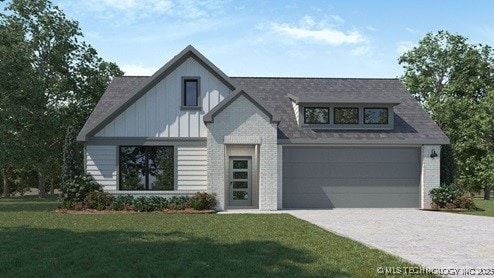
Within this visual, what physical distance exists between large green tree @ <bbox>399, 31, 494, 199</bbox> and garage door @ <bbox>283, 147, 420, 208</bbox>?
55.2ft

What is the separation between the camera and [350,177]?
22.8 meters

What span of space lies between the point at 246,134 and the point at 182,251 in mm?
11685

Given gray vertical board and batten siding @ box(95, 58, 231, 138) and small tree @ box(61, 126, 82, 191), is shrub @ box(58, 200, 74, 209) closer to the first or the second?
small tree @ box(61, 126, 82, 191)

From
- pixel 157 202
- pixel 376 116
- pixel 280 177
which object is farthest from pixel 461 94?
pixel 157 202

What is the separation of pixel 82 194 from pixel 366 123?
1377cm

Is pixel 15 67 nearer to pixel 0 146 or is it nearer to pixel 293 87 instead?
pixel 0 146

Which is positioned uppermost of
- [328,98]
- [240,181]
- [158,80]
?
[158,80]

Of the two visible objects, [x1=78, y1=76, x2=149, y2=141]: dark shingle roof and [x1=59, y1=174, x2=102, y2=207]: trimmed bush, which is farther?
[x1=78, y1=76, x2=149, y2=141]: dark shingle roof

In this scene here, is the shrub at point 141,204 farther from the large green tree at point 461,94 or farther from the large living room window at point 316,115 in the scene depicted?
the large green tree at point 461,94

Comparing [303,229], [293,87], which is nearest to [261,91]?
[293,87]

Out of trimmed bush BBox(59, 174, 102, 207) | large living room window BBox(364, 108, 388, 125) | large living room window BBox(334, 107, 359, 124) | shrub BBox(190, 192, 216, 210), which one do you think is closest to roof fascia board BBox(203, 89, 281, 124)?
shrub BBox(190, 192, 216, 210)

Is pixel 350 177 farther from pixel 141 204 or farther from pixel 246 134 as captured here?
pixel 141 204

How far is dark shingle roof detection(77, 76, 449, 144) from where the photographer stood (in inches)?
889

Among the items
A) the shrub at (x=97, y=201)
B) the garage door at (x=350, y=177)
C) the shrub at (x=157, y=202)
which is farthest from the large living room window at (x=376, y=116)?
the shrub at (x=97, y=201)
